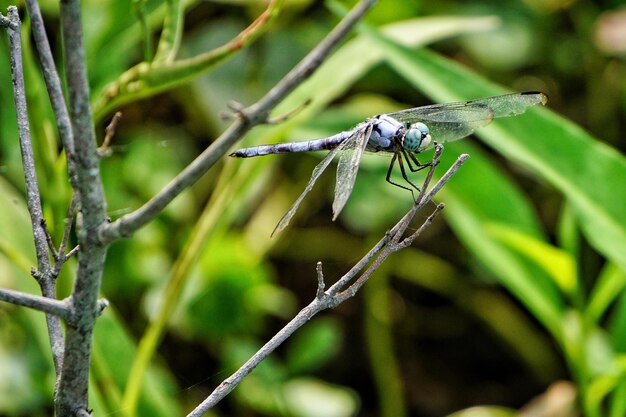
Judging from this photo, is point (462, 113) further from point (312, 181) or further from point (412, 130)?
point (312, 181)

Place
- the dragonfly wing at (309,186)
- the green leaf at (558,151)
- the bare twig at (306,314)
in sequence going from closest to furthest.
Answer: the bare twig at (306,314)
the dragonfly wing at (309,186)
the green leaf at (558,151)

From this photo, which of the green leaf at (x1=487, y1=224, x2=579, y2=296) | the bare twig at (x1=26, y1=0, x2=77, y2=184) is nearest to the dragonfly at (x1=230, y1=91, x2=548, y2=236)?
the green leaf at (x1=487, y1=224, x2=579, y2=296)

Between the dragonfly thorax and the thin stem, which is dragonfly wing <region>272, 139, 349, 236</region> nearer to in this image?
the dragonfly thorax

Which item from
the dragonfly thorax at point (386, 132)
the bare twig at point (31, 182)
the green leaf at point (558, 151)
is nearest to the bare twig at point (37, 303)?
the bare twig at point (31, 182)

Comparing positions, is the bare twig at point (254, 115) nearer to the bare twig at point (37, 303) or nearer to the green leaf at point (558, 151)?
the bare twig at point (37, 303)

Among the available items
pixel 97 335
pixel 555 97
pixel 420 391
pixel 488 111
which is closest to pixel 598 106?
pixel 555 97

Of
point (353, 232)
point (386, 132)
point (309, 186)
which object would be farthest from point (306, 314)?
point (353, 232)

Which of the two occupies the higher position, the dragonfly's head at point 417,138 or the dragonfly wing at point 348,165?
the dragonfly's head at point 417,138

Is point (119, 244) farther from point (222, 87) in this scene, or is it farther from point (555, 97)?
point (555, 97)
